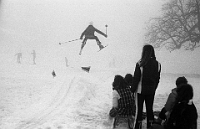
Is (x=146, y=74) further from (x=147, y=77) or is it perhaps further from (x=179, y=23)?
(x=179, y=23)

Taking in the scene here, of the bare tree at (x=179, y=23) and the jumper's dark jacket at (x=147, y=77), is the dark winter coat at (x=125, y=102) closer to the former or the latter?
the jumper's dark jacket at (x=147, y=77)

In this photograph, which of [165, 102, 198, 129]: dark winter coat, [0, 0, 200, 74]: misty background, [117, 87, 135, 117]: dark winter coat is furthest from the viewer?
[0, 0, 200, 74]: misty background

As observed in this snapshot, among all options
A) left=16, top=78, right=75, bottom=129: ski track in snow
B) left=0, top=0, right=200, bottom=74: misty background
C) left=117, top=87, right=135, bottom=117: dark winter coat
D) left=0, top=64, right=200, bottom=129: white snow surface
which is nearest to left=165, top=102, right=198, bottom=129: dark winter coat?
left=117, top=87, right=135, bottom=117: dark winter coat

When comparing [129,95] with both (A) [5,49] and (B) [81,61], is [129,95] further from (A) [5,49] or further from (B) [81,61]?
(A) [5,49]

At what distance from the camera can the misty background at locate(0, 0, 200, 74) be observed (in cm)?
996

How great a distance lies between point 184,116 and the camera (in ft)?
5.95

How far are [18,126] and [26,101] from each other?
1.58 metres

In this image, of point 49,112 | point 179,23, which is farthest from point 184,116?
point 179,23

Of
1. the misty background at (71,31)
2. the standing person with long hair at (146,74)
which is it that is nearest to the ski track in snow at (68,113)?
the standing person with long hair at (146,74)

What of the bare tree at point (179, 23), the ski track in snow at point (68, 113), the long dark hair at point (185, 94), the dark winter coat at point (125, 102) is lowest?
the ski track in snow at point (68, 113)

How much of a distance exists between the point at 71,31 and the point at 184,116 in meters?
13.9

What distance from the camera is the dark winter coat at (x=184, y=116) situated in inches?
71.1

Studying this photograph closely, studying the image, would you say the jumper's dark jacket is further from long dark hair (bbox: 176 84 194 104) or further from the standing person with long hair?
long dark hair (bbox: 176 84 194 104)

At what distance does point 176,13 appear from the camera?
9953 mm
